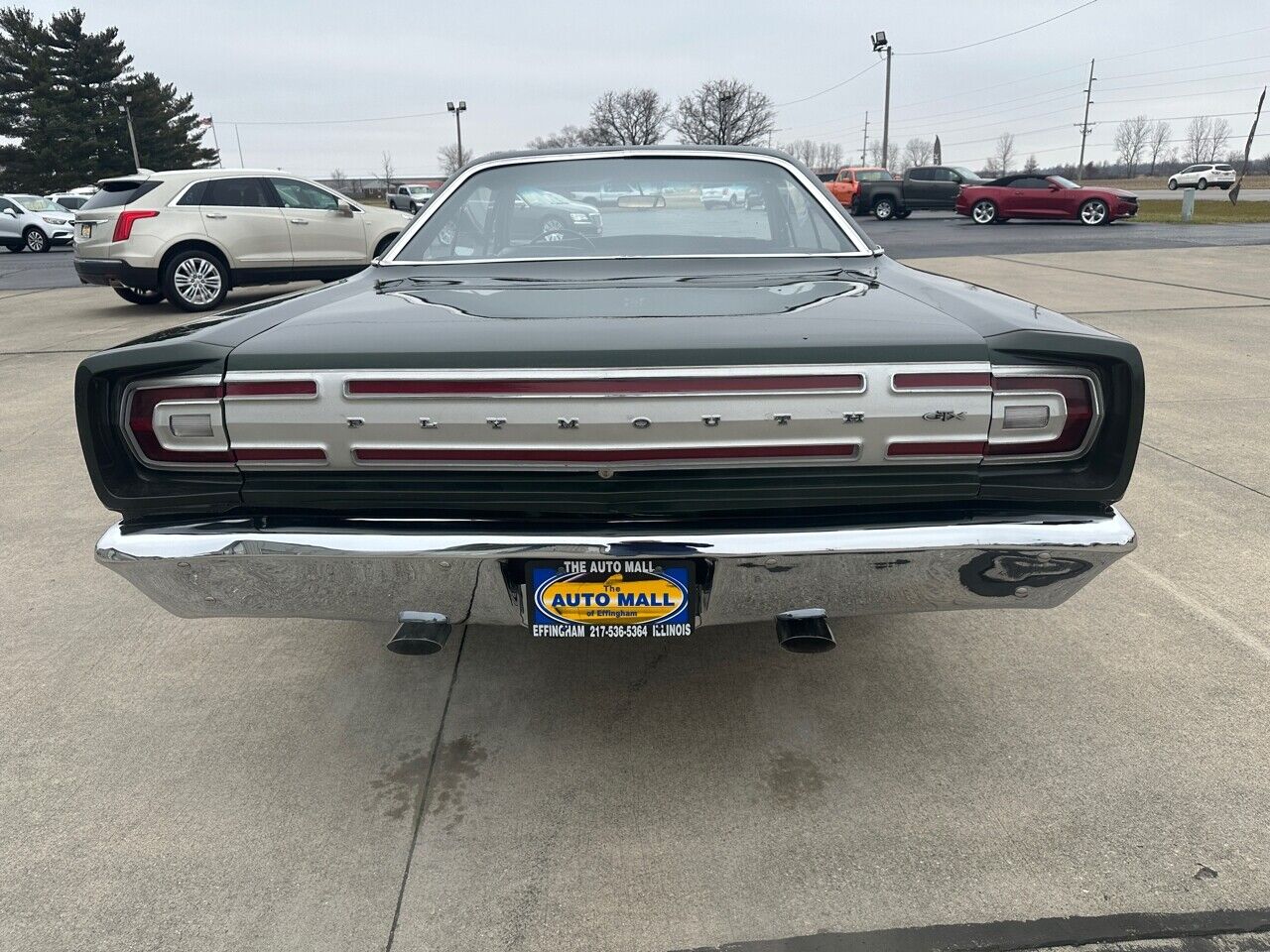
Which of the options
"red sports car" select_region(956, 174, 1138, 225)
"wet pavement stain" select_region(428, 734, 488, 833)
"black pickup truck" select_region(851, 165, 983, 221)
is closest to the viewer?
"wet pavement stain" select_region(428, 734, 488, 833)

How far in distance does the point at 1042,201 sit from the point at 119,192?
20405 mm

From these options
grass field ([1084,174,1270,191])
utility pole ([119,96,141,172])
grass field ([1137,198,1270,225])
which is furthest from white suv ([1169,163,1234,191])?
utility pole ([119,96,141,172])

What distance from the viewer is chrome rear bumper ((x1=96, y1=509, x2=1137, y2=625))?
75.5 inches

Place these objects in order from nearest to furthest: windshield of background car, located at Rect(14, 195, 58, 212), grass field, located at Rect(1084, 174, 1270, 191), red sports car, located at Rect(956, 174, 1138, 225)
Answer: red sports car, located at Rect(956, 174, 1138, 225), windshield of background car, located at Rect(14, 195, 58, 212), grass field, located at Rect(1084, 174, 1270, 191)

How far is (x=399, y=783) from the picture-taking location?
2.29 metres

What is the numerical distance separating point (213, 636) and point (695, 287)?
191cm

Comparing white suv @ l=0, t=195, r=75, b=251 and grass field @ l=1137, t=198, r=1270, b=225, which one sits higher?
white suv @ l=0, t=195, r=75, b=251

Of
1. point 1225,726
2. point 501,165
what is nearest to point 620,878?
point 1225,726

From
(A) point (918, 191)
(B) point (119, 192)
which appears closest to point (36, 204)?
(B) point (119, 192)

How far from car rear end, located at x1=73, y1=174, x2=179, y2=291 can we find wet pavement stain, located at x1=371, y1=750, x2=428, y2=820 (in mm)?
9084

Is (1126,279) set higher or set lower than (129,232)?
lower

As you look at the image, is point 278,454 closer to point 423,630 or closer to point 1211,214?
point 423,630

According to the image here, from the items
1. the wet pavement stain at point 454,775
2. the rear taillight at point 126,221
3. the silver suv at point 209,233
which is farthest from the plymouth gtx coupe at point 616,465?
the rear taillight at point 126,221

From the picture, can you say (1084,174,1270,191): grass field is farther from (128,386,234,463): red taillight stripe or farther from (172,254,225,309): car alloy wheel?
(128,386,234,463): red taillight stripe
